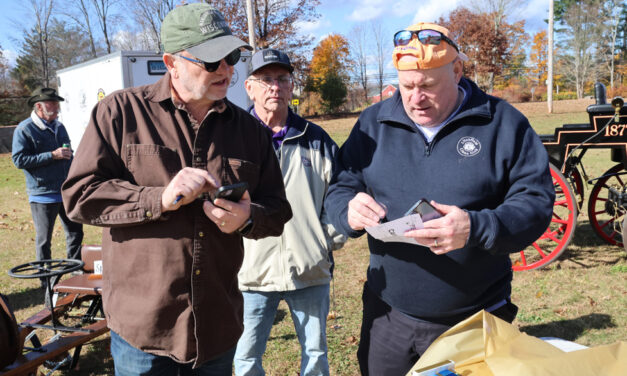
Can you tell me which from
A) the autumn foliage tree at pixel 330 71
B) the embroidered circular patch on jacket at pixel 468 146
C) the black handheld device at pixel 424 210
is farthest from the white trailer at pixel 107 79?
the autumn foliage tree at pixel 330 71

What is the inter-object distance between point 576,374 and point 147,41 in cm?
3946

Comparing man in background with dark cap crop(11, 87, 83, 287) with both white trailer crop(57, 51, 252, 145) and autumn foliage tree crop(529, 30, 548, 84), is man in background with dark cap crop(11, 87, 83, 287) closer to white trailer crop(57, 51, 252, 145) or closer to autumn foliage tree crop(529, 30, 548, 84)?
white trailer crop(57, 51, 252, 145)

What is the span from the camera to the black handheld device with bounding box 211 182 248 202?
1.79 m

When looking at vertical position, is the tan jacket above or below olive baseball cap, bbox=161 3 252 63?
below

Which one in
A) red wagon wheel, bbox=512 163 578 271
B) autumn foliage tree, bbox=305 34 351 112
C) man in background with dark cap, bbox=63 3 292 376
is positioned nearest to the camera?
man in background with dark cap, bbox=63 3 292 376

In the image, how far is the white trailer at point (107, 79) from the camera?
7.91 meters

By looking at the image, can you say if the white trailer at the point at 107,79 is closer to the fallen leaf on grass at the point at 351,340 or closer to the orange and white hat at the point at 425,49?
the fallen leaf on grass at the point at 351,340

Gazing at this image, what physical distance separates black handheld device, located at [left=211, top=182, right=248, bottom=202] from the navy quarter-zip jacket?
0.52m

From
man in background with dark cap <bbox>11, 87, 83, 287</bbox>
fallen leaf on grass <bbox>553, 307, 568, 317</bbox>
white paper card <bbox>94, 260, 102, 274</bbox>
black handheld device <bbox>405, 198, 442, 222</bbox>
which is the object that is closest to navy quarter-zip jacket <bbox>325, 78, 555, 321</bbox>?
→ black handheld device <bbox>405, 198, 442, 222</bbox>

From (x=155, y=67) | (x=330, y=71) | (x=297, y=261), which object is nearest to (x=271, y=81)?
(x=297, y=261)

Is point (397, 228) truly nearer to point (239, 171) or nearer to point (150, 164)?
point (239, 171)

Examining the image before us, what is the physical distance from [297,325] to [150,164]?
1.61 m

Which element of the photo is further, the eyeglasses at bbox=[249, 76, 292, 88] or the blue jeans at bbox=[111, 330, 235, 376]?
the eyeglasses at bbox=[249, 76, 292, 88]

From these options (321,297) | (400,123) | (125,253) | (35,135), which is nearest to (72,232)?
(35,135)
